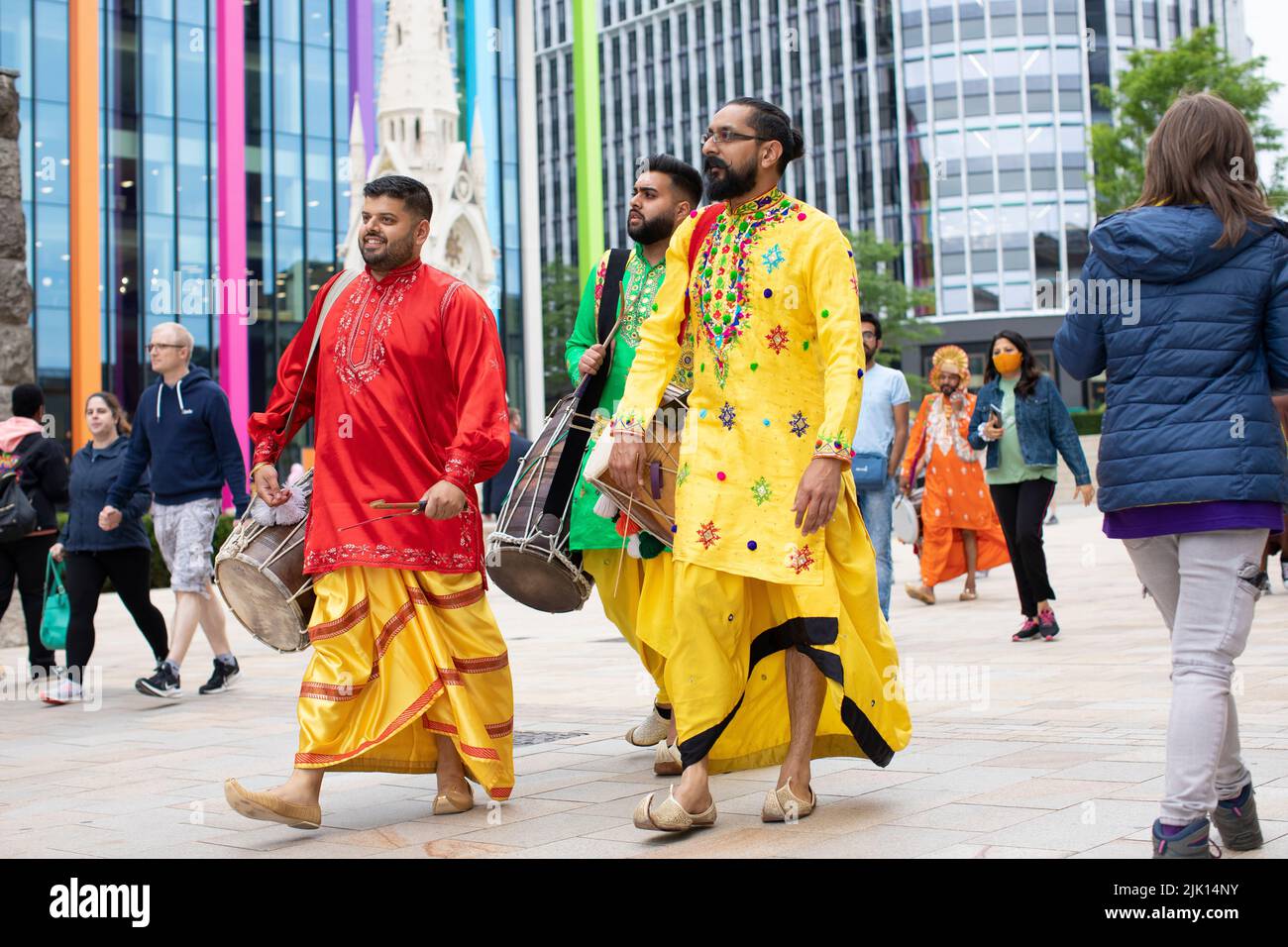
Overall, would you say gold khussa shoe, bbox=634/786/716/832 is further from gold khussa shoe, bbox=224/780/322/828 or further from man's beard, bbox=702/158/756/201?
man's beard, bbox=702/158/756/201

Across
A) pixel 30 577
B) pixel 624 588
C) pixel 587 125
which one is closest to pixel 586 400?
pixel 624 588

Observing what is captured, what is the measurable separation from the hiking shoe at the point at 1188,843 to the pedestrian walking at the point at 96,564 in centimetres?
648

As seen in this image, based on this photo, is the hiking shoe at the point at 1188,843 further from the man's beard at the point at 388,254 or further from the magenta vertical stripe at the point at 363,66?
the magenta vertical stripe at the point at 363,66

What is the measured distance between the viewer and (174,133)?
37.4 m

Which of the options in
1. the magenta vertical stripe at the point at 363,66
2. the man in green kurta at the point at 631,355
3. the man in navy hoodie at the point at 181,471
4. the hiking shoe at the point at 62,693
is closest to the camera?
the man in green kurta at the point at 631,355

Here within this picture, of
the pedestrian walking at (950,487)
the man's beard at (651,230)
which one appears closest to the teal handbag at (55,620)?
the man's beard at (651,230)

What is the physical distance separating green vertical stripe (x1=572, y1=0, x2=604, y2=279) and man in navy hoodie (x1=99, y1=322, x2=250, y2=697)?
33.8 meters

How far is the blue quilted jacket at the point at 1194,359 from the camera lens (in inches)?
140

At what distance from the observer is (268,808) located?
14.1ft

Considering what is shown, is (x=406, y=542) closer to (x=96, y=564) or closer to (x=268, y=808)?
(x=268, y=808)

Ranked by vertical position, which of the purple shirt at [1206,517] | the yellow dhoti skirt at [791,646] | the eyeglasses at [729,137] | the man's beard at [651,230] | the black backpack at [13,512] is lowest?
the yellow dhoti skirt at [791,646]

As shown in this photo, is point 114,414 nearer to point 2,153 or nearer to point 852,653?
point 2,153

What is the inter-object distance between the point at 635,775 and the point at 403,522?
4.57 feet
